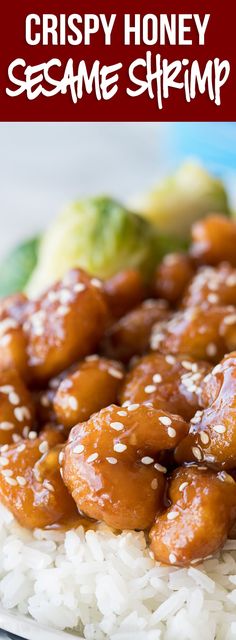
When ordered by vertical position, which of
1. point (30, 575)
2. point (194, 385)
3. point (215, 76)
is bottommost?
point (30, 575)

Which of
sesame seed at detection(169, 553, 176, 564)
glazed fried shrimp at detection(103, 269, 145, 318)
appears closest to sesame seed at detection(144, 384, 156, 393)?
sesame seed at detection(169, 553, 176, 564)

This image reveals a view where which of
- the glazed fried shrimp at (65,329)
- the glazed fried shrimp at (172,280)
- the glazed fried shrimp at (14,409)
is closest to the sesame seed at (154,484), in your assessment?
the glazed fried shrimp at (14,409)

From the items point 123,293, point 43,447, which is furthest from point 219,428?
point 123,293

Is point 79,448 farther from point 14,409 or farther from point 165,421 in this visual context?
point 14,409

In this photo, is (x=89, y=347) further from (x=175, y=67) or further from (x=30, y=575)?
(x=175, y=67)

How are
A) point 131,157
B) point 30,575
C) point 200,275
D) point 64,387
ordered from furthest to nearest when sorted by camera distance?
point 131,157 → point 200,275 → point 64,387 → point 30,575

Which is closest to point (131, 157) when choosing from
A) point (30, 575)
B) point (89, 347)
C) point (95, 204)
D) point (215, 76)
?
point (95, 204)

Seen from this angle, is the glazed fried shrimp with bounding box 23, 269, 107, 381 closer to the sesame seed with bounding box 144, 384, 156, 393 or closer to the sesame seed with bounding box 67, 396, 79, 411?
the sesame seed with bounding box 67, 396, 79, 411

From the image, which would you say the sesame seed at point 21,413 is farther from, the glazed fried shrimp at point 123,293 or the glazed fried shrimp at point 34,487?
the glazed fried shrimp at point 123,293
